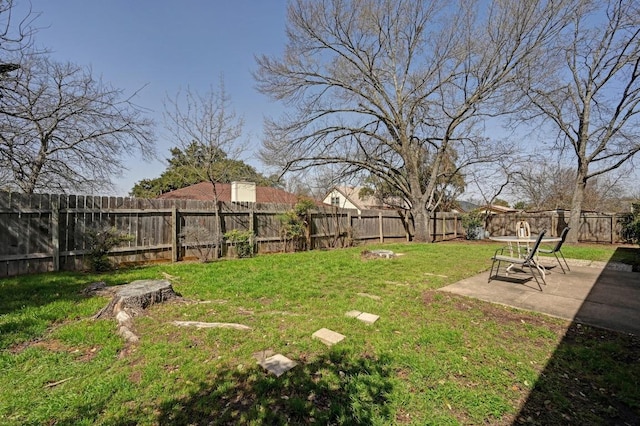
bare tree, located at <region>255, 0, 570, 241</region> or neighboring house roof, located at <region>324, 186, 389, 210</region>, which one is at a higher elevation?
bare tree, located at <region>255, 0, 570, 241</region>

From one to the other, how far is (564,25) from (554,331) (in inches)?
534

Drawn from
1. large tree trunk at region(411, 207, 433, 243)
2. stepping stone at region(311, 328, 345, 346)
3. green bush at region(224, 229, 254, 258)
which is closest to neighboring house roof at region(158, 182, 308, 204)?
large tree trunk at region(411, 207, 433, 243)

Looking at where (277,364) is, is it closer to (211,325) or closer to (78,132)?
(211,325)

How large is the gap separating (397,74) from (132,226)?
42.2 ft

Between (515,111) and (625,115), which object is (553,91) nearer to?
(515,111)

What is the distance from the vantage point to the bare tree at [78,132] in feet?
22.8

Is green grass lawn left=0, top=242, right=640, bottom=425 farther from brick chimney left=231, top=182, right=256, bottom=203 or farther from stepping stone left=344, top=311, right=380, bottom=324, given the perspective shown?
brick chimney left=231, top=182, right=256, bottom=203

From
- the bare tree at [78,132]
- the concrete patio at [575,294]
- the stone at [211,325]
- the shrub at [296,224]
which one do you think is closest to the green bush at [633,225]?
the concrete patio at [575,294]

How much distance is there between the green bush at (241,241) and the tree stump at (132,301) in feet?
13.3

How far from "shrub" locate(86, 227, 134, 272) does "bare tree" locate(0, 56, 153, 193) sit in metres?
2.32

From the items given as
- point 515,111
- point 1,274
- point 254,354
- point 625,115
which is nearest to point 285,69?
point 515,111

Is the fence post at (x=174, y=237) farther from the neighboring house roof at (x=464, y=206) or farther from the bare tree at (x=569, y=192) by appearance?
the bare tree at (x=569, y=192)

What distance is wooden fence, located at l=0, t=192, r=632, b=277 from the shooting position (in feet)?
18.0

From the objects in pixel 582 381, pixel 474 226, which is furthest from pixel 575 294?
pixel 474 226
